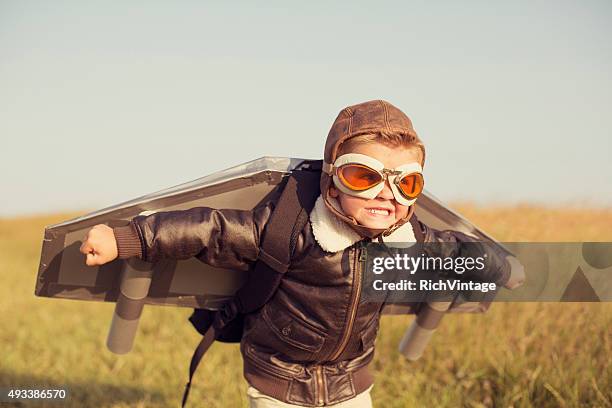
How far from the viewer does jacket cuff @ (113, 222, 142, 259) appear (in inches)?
111

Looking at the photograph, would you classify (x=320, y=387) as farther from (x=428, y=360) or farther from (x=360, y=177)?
(x=428, y=360)

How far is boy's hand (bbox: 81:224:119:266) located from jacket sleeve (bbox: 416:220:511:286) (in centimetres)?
141

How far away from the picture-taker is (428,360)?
5.47 m

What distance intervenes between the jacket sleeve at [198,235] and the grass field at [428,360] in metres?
2.30

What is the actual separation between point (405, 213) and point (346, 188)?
32 cm

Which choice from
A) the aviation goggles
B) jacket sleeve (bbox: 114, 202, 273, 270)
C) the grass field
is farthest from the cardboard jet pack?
the grass field

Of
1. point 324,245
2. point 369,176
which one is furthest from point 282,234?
point 369,176

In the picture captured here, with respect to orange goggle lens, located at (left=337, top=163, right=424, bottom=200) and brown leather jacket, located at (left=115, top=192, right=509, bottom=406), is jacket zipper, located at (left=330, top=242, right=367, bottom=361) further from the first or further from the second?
orange goggle lens, located at (left=337, top=163, right=424, bottom=200)

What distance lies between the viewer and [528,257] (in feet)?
14.2

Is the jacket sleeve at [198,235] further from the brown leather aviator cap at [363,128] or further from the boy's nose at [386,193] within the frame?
the boy's nose at [386,193]

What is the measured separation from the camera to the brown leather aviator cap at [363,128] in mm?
2766

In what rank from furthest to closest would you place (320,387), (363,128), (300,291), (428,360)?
(428,360), (320,387), (300,291), (363,128)

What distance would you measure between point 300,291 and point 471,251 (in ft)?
3.04

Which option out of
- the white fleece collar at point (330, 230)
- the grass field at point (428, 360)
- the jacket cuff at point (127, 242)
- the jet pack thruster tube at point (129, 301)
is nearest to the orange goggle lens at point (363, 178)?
the white fleece collar at point (330, 230)
